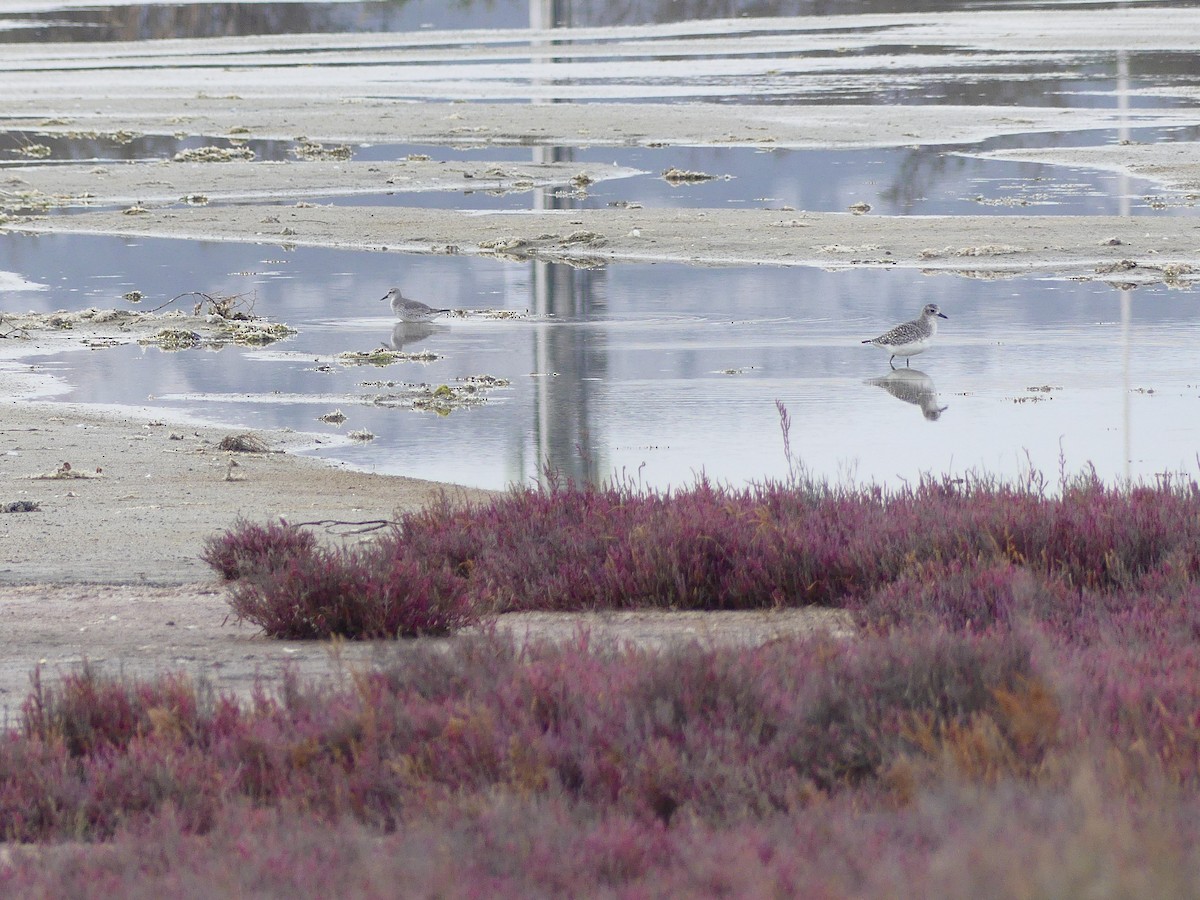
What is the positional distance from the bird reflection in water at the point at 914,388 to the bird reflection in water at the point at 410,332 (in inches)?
164

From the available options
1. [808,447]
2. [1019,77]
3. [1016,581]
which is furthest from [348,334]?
[1019,77]

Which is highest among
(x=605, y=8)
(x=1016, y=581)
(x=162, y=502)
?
(x=605, y=8)

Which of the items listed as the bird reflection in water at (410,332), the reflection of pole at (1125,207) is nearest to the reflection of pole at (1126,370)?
the reflection of pole at (1125,207)

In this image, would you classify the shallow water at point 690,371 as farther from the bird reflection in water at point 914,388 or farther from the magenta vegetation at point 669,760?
the magenta vegetation at point 669,760

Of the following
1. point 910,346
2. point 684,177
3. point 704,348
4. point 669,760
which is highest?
point 684,177

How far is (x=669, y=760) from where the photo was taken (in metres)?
4.30

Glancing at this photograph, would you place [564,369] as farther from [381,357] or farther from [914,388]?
[914,388]

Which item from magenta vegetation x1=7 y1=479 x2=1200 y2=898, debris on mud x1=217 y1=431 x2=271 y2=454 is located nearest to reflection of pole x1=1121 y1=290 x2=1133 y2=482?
magenta vegetation x1=7 y1=479 x2=1200 y2=898

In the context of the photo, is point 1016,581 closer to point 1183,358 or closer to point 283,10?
point 1183,358

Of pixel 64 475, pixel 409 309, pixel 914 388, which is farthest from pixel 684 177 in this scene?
pixel 64 475

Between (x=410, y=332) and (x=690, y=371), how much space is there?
10.1 feet

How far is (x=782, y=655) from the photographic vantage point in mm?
5160

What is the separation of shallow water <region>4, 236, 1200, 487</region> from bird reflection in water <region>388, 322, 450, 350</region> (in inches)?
4.2

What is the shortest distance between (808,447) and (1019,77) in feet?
98.4
